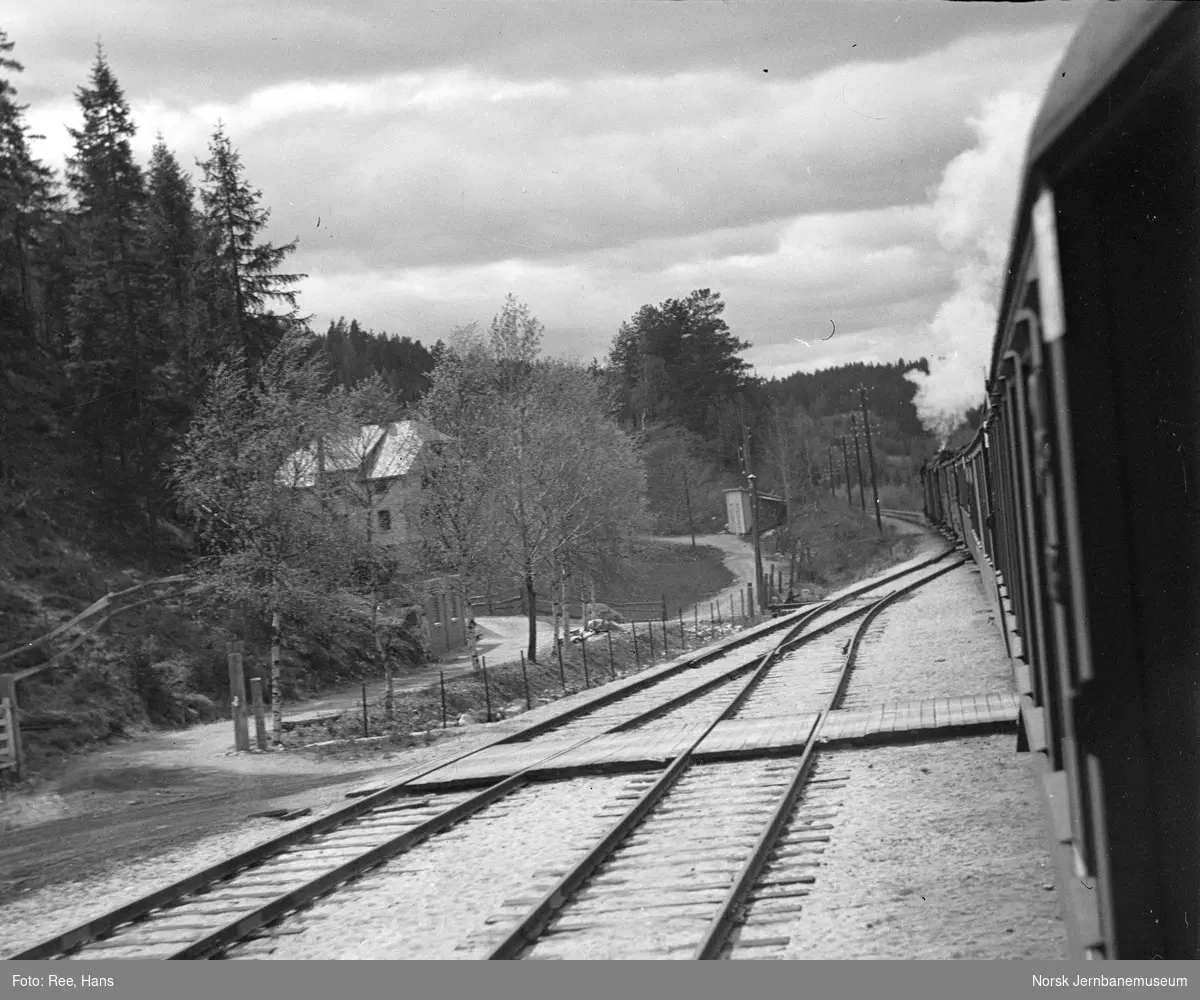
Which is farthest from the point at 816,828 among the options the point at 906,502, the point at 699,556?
the point at 906,502

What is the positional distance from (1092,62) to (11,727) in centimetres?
1924

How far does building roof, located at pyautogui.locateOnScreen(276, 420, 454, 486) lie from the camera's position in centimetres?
2447

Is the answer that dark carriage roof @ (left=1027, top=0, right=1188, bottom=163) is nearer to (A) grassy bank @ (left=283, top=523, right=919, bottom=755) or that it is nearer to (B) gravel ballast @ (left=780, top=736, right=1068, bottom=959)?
(B) gravel ballast @ (left=780, top=736, right=1068, bottom=959)

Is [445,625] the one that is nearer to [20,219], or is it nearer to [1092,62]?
[20,219]

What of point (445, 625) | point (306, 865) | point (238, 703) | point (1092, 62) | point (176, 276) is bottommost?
point (445, 625)

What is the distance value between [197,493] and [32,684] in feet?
16.6

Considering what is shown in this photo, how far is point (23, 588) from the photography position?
28.5 meters

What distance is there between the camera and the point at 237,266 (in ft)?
112

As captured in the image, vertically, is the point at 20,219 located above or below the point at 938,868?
above

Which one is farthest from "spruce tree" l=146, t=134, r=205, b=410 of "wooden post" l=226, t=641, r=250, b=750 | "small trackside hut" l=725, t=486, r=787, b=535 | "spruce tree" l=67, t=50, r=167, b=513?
"small trackside hut" l=725, t=486, r=787, b=535

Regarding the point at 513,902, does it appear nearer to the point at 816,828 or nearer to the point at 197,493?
the point at 816,828

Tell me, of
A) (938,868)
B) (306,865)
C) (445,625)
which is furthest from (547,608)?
(938,868)

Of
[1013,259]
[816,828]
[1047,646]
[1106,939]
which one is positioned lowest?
[816,828]

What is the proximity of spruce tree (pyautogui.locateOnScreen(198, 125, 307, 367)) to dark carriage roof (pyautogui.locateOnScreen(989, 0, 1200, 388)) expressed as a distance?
30930mm
